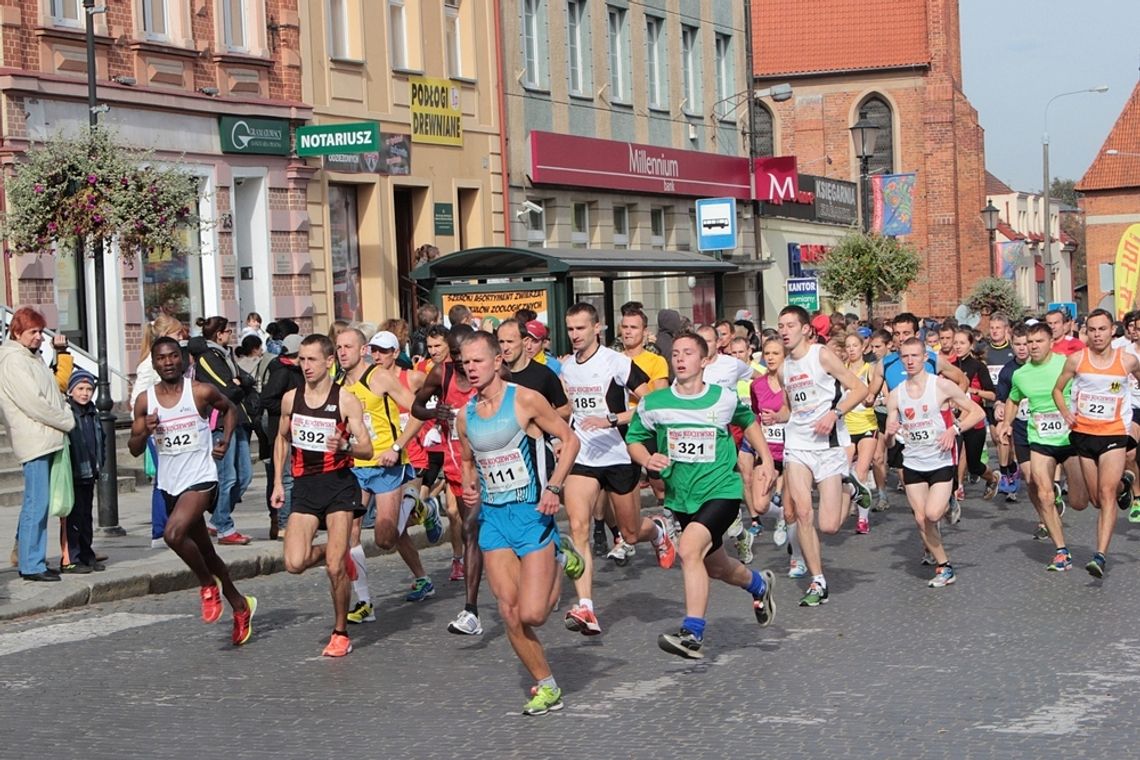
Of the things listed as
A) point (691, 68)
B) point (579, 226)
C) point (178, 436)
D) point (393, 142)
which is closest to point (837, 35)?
point (691, 68)

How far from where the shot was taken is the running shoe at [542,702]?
28.2 ft

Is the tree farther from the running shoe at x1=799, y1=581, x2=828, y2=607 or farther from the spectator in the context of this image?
the running shoe at x1=799, y1=581, x2=828, y2=607

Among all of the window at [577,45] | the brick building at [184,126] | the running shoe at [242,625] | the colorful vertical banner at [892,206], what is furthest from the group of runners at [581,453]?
the colorful vertical banner at [892,206]

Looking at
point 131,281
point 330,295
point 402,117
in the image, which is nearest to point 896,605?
point 131,281

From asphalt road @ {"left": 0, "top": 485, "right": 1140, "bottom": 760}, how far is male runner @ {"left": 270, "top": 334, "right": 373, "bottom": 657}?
615 millimetres

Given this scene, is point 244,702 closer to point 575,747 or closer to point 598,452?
point 575,747

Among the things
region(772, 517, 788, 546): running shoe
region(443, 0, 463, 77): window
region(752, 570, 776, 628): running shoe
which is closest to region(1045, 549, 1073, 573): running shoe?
region(772, 517, 788, 546): running shoe

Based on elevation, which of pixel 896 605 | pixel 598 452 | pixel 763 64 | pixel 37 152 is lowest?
pixel 896 605

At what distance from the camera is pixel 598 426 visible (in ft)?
39.2

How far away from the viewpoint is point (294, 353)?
15375 millimetres

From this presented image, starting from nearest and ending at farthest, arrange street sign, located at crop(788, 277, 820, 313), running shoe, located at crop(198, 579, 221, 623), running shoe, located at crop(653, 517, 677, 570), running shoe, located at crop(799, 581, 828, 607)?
running shoe, located at crop(653, 517, 677, 570) → running shoe, located at crop(198, 579, 221, 623) → running shoe, located at crop(799, 581, 828, 607) → street sign, located at crop(788, 277, 820, 313)

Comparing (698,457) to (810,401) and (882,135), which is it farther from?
(882,135)

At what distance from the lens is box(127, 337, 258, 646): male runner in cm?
1121

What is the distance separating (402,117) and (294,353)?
16.1 metres
